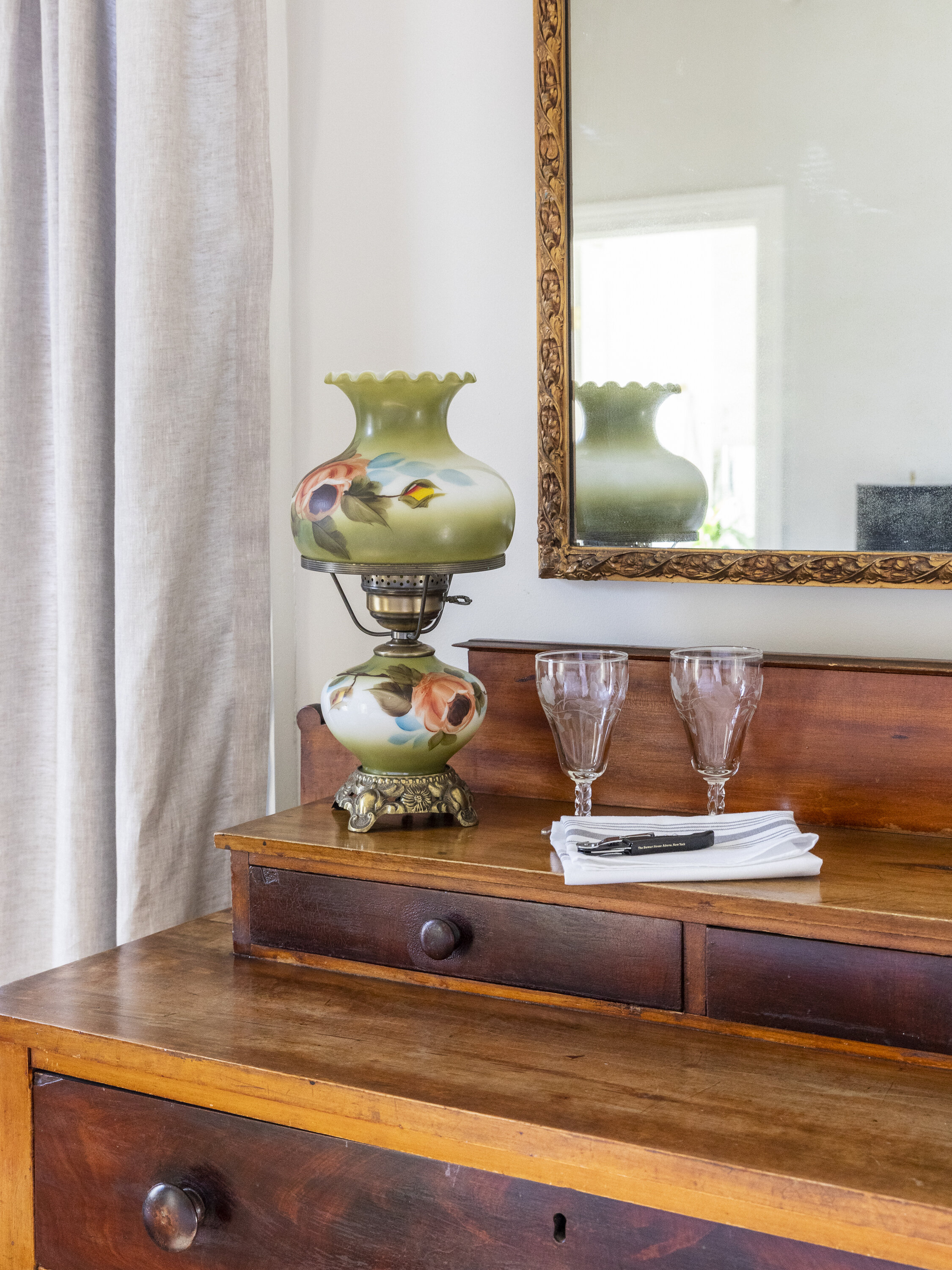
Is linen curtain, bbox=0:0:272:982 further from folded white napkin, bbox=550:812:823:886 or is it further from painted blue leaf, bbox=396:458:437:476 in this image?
folded white napkin, bbox=550:812:823:886

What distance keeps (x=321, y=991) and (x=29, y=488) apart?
812 mm

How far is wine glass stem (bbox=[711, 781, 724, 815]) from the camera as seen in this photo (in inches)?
42.3

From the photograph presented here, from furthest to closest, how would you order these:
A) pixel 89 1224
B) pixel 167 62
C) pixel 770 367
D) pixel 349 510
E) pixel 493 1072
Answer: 1. pixel 167 62
2. pixel 770 367
3. pixel 349 510
4. pixel 89 1224
5. pixel 493 1072

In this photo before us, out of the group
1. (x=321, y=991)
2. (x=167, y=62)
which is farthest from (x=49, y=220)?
(x=321, y=991)

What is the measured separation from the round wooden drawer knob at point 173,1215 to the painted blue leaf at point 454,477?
62cm

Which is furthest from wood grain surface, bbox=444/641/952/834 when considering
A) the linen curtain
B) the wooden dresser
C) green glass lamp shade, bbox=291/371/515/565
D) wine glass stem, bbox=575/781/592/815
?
the linen curtain

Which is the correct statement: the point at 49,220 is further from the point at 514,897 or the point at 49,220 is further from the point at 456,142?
the point at 514,897

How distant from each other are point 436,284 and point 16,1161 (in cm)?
102

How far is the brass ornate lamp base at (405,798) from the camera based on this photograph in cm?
108

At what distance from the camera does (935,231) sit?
1.11 m

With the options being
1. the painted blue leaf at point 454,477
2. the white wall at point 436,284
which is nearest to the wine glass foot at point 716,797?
the white wall at point 436,284

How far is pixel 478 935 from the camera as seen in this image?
3.22 feet

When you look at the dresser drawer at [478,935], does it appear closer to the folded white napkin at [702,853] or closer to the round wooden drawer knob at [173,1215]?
the folded white napkin at [702,853]

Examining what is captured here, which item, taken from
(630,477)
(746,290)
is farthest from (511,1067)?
(746,290)
